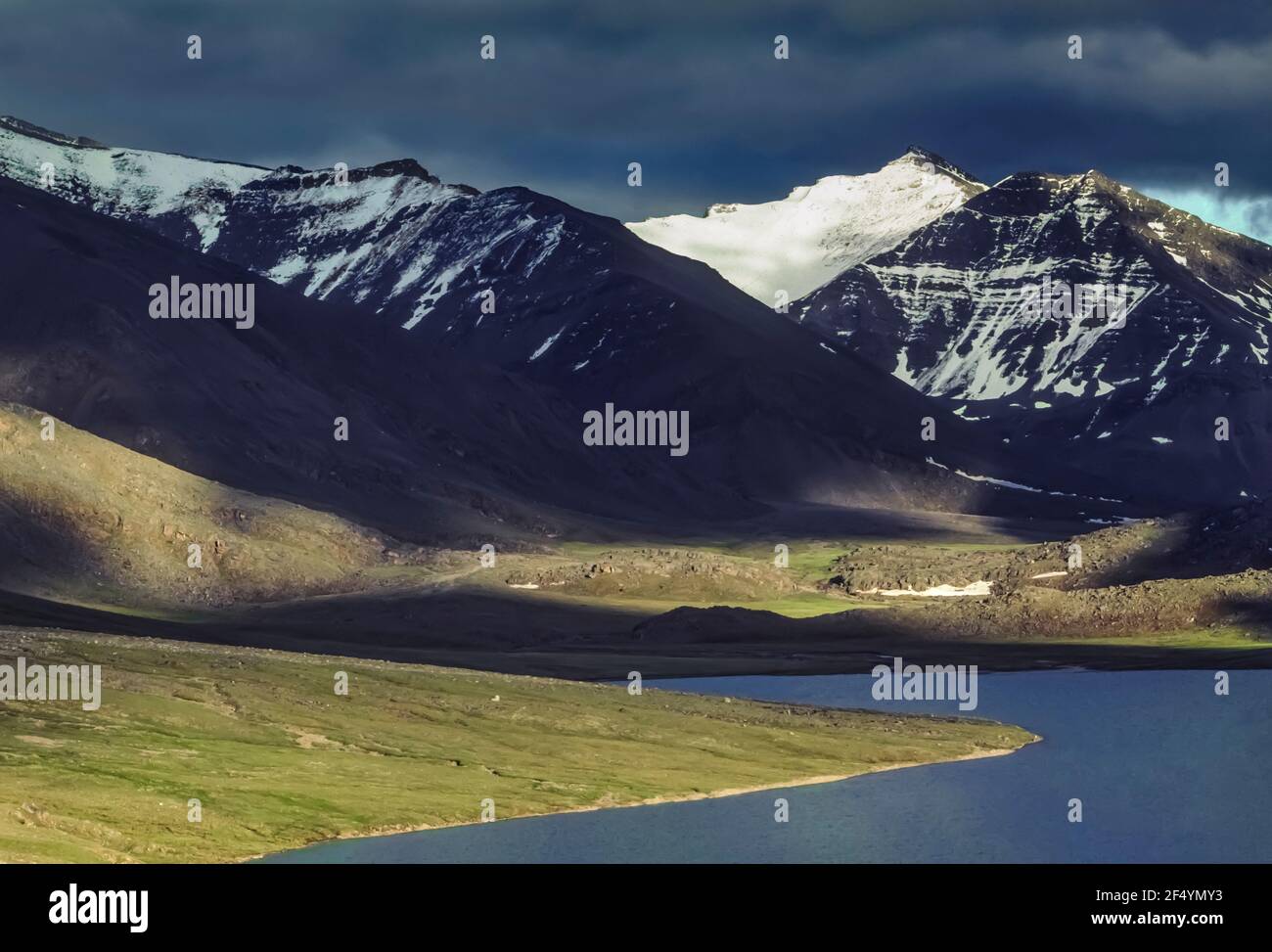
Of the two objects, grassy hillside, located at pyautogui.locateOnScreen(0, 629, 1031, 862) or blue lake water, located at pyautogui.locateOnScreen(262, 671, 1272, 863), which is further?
grassy hillside, located at pyautogui.locateOnScreen(0, 629, 1031, 862)
